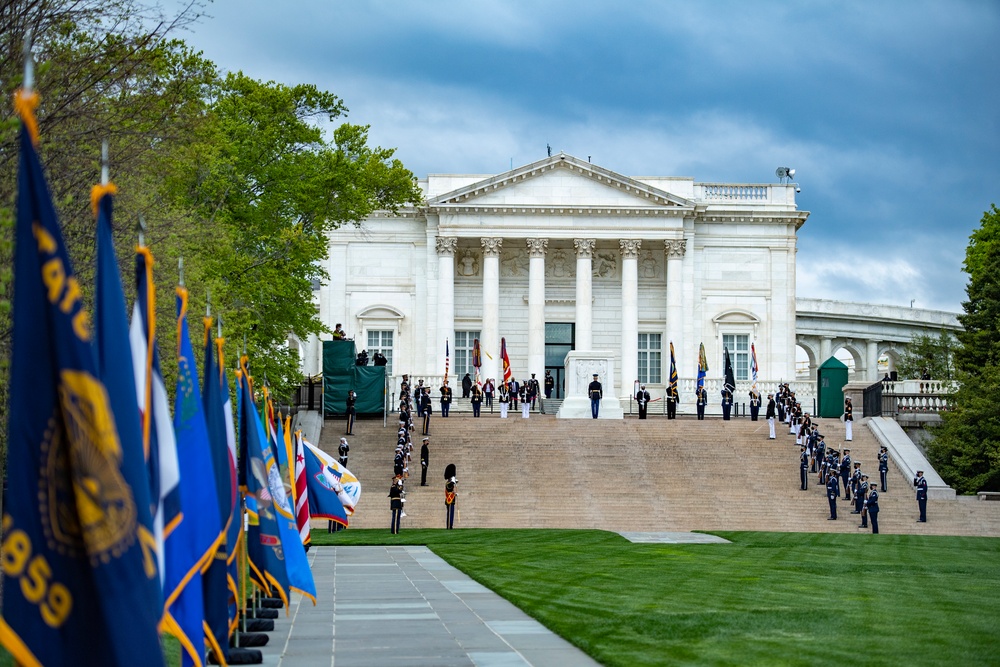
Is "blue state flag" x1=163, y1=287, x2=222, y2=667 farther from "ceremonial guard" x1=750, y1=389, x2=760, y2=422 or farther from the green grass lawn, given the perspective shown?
"ceremonial guard" x1=750, y1=389, x2=760, y2=422

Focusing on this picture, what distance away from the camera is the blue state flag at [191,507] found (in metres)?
9.31

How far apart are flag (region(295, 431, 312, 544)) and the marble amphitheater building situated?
1835 inches

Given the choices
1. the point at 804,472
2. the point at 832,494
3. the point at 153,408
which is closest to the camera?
the point at 153,408

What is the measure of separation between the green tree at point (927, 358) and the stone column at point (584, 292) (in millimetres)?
24343

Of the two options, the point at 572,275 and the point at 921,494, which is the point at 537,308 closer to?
the point at 572,275

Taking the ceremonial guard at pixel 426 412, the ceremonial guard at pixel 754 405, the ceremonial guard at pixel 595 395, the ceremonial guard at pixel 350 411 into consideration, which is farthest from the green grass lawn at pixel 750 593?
the ceremonial guard at pixel 754 405

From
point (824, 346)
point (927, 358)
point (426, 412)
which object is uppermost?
point (824, 346)

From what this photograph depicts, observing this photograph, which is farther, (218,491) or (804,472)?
(804,472)

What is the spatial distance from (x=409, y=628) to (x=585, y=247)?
5647 cm

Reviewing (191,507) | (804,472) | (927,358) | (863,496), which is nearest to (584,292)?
(927,358)

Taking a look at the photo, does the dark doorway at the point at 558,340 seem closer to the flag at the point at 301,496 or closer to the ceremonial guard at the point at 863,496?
the ceremonial guard at the point at 863,496

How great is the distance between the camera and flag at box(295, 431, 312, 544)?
2139 cm

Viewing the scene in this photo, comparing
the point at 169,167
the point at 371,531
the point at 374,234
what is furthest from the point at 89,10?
the point at 374,234

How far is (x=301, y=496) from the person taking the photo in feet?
72.0
